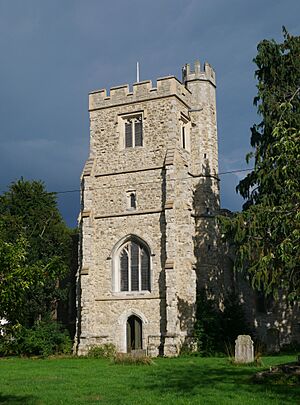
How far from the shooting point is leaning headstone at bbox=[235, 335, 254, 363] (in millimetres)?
19953

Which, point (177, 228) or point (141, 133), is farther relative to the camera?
point (141, 133)

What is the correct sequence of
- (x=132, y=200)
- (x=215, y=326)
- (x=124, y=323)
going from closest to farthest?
(x=215, y=326) < (x=124, y=323) < (x=132, y=200)

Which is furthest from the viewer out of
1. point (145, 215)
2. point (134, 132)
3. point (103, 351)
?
point (134, 132)

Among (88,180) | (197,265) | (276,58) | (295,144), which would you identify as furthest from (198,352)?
(295,144)

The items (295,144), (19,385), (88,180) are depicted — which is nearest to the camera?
(295,144)

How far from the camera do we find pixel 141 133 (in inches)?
1163

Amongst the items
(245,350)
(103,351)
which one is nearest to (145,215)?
(103,351)

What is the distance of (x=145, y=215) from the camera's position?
28188 millimetres

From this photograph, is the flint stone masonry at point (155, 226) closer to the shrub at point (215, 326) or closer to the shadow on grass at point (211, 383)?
the shrub at point (215, 326)

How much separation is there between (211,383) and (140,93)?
59.6ft

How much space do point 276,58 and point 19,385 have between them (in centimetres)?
1752

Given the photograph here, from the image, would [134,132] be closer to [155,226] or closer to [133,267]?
[155,226]

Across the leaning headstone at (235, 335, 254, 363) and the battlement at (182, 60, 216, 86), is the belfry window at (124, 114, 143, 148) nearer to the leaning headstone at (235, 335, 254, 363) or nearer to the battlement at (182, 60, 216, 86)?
the battlement at (182, 60, 216, 86)

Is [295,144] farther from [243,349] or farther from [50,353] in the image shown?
[50,353]
